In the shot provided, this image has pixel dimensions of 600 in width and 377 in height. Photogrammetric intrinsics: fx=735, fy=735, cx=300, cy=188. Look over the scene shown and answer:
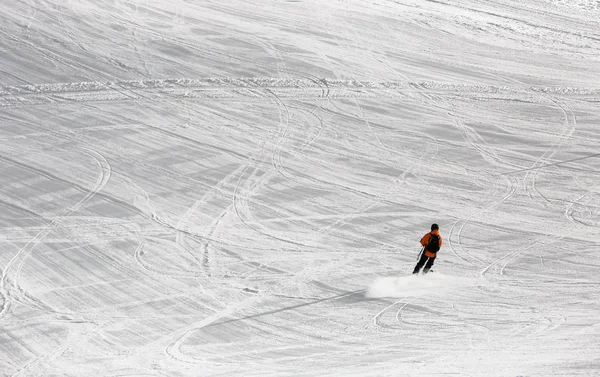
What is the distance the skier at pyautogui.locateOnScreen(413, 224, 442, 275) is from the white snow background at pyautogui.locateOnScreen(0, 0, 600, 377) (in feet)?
1.03

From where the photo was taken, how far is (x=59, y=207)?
50.2ft

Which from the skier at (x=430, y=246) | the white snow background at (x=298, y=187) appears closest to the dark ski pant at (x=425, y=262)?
the skier at (x=430, y=246)

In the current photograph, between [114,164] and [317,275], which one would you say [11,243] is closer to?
[114,164]

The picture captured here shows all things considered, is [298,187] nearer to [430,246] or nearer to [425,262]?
[425,262]

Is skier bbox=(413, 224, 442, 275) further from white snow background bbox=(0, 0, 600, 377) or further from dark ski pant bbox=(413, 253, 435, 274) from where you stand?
white snow background bbox=(0, 0, 600, 377)

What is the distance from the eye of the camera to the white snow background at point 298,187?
11367 mm

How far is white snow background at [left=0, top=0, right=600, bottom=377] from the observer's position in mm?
11367

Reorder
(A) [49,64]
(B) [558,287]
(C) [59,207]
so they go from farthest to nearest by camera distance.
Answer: (A) [49,64], (C) [59,207], (B) [558,287]

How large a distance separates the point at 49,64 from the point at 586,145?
15013 mm

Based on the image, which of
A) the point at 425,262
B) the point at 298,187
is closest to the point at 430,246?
the point at 425,262

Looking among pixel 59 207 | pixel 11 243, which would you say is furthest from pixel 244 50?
pixel 11 243

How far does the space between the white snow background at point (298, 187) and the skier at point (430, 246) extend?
31cm

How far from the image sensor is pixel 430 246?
12820 millimetres

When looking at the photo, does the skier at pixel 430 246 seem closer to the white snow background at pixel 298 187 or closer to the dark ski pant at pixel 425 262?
the dark ski pant at pixel 425 262
